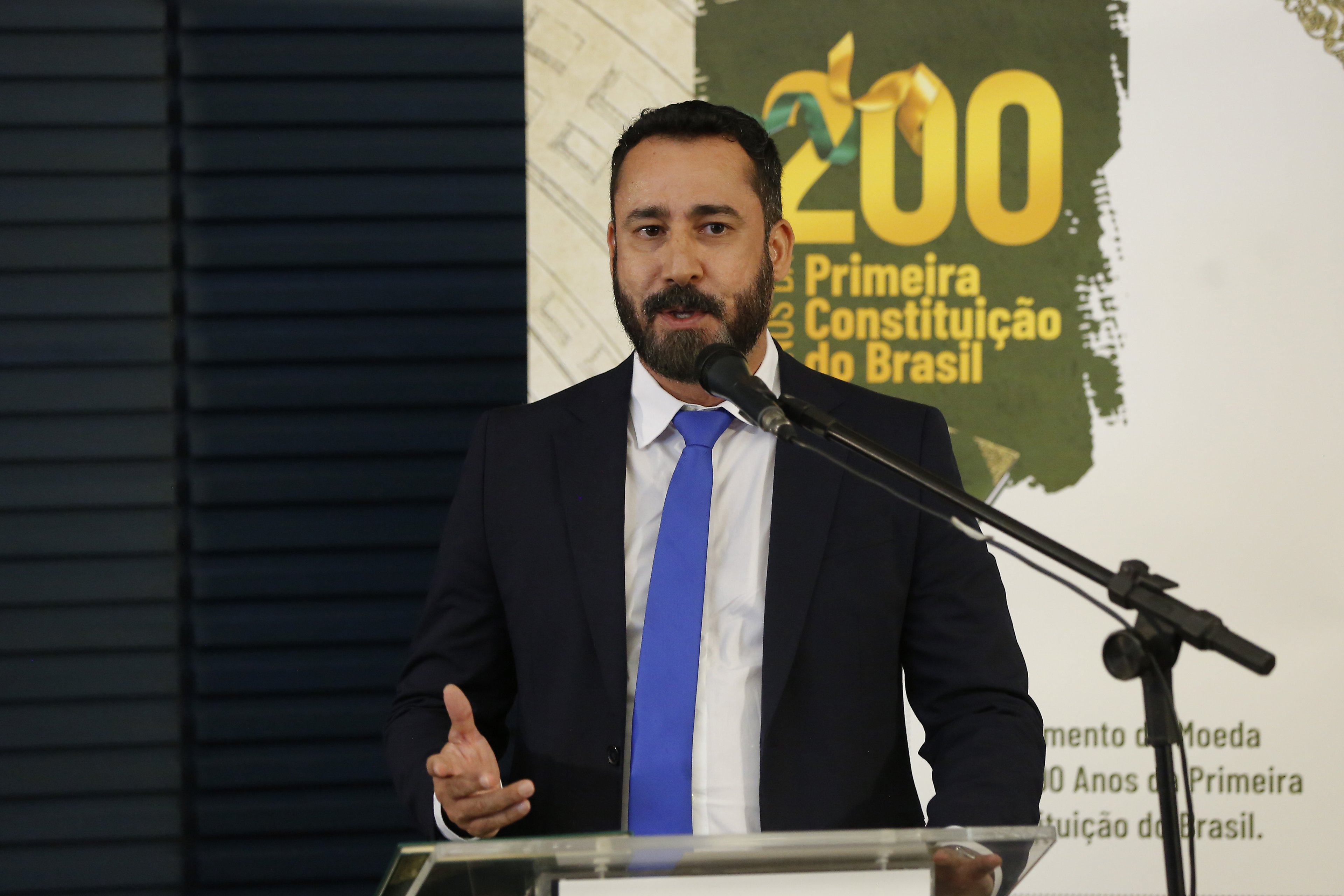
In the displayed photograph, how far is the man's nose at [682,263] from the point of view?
5.64ft

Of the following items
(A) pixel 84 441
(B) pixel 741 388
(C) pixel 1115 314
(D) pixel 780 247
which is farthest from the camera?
(A) pixel 84 441

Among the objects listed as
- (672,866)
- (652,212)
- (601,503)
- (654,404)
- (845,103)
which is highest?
(845,103)

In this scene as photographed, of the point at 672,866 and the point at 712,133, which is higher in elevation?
the point at 712,133

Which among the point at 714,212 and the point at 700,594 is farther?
the point at 714,212

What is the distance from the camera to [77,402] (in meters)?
2.80

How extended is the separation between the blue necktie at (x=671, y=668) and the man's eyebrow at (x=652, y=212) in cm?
38

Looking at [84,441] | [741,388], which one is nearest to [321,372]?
[84,441]

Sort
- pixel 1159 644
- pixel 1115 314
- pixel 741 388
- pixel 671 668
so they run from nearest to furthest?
pixel 1159 644
pixel 741 388
pixel 671 668
pixel 1115 314

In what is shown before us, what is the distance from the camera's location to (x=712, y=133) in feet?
5.90

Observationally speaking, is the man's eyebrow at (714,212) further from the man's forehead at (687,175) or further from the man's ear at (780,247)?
the man's ear at (780,247)

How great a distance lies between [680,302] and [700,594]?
1.37 ft

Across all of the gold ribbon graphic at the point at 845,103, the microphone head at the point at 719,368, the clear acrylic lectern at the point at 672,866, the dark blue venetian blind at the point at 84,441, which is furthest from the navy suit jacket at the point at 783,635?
the dark blue venetian blind at the point at 84,441

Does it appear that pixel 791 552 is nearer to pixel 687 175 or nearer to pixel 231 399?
pixel 687 175

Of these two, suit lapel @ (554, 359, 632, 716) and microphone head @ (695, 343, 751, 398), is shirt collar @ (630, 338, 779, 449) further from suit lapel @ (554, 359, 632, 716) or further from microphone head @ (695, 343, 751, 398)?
microphone head @ (695, 343, 751, 398)
